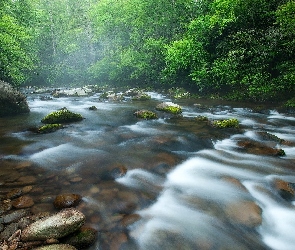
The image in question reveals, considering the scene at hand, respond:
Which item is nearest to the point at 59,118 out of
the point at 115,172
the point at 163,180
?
the point at 115,172

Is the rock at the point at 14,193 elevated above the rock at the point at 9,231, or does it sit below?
below

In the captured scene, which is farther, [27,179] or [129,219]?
[27,179]

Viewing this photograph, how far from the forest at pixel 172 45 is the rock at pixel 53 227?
34.2 feet

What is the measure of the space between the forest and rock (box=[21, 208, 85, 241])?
10.4 metres

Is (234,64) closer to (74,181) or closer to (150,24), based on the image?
(74,181)

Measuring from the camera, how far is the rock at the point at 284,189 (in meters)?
4.69

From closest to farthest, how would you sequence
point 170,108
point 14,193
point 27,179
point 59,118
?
point 14,193 < point 27,179 < point 59,118 < point 170,108

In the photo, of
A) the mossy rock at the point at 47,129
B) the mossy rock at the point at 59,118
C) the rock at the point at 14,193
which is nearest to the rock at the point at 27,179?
the rock at the point at 14,193

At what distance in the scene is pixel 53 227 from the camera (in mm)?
3334

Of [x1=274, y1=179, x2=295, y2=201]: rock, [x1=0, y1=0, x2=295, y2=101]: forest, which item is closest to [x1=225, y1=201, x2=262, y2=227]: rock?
[x1=274, y1=179, x2=295, y2=201]: rock

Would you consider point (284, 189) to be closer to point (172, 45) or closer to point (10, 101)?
point (10, 101)

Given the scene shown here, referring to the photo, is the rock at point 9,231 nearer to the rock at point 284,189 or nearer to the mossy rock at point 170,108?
the rock at point 284,189

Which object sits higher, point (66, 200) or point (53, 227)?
point (53, 227)

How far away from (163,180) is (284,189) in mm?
2407
